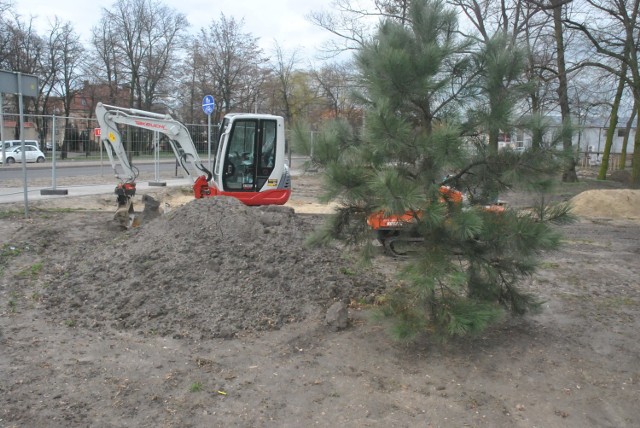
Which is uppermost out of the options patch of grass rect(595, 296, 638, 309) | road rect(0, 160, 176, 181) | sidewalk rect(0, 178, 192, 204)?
road rect(0, 160, 176, 181)

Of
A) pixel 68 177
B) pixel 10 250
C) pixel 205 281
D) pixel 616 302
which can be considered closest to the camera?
pixel 205 281

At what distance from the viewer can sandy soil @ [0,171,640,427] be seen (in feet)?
11.6

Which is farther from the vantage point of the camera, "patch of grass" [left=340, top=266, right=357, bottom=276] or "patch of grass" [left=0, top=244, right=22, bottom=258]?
"patch of grass" [left=0, top=244, right=22, bottom=258]

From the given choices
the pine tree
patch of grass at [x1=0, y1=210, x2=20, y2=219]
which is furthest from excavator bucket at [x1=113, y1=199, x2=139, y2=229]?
the pine tree

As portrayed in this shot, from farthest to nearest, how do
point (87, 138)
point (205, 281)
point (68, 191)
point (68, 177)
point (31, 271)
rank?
point (68, 177)
point (87, 138)
point (68, 191)
point (31, 271)
point (205, 281)

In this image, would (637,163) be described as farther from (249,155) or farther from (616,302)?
(616,302)

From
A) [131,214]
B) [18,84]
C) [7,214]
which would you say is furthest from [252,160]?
[7,214]

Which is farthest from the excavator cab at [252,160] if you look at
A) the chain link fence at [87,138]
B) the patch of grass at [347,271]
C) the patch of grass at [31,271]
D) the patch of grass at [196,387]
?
the patch of grass at [196,387]

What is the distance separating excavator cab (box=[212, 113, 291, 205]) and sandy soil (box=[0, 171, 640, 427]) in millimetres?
4623

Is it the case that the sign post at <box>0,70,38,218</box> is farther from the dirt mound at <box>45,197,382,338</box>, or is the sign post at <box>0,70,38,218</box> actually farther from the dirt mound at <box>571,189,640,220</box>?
the dirt mound at <box>571,189,640,220</box>

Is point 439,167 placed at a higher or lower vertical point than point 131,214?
higher

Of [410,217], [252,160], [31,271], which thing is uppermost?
[252,160]

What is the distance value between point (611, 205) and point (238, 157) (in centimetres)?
1038

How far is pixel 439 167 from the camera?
13.3 feet
